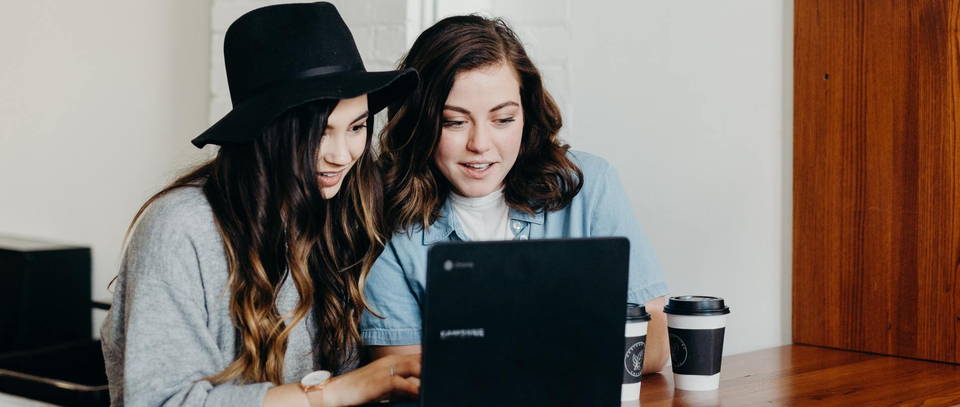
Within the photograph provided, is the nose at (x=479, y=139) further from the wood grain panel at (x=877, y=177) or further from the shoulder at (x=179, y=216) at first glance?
the wood grain panel at (x=877, y=177)

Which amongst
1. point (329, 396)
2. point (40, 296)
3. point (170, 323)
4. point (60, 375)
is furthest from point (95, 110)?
point (329, 396)

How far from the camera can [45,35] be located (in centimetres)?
274

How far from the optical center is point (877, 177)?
5.22 feet

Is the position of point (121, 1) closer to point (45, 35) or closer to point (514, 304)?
point (45, 35)

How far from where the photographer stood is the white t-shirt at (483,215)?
156 cm

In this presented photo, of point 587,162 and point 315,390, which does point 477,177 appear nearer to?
point 587,162

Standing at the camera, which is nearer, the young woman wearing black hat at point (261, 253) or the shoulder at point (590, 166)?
the young woman wearing black hat at point (261, 253)

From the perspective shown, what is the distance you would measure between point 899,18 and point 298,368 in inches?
47.4

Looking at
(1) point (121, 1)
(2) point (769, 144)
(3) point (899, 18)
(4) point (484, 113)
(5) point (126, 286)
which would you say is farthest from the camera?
(1) point (121, 1)

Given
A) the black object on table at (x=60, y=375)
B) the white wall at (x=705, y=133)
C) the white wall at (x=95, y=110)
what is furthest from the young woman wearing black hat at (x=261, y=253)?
the white wall at (x=95, y=110)

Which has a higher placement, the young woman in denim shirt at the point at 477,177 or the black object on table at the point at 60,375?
the young woman in denim shirt at the point at 477,177

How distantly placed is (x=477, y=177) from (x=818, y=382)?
2.06ft

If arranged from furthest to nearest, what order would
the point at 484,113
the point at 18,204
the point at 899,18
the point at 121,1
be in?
the point at 18,204, the point at 121,1, the point at 899,18, the point at 484,113

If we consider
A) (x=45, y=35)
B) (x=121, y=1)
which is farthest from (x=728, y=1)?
(x=45, y=35)
